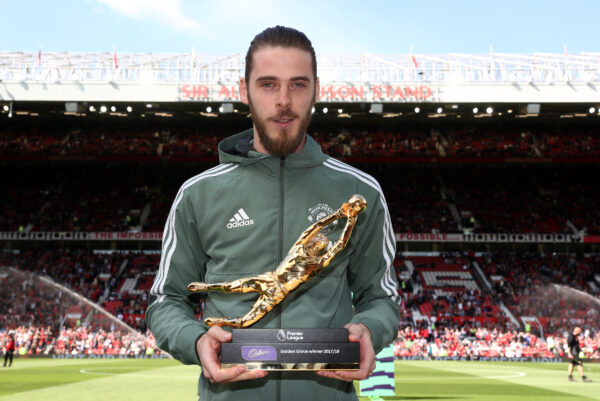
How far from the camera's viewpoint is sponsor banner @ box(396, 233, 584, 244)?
43969mm

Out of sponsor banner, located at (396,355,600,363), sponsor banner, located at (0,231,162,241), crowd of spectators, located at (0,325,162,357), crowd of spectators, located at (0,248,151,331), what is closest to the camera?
sponsor banner, located at (396,355,600,363)

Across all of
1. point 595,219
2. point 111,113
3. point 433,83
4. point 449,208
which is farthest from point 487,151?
point 111,113

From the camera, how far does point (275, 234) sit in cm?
242

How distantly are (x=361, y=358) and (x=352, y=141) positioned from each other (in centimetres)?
4510

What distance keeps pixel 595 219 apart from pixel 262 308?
4747cm

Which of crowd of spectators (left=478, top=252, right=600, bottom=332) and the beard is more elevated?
the beard

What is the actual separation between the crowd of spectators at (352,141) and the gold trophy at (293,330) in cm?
4380

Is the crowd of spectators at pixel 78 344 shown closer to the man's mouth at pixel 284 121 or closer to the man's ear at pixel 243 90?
the man's ear at pixel 243 90

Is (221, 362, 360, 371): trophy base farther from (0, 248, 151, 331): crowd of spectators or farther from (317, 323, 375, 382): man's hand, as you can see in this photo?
(0, 248, 151, 331): crowd of spectators

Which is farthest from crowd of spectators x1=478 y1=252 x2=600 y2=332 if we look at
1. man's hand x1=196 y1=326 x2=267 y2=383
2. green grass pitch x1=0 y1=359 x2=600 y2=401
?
man's hand x1=196 y1=326 x2=267 y2=383

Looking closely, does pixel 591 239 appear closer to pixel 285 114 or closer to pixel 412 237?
pixel 412 237

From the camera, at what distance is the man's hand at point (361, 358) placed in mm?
2080

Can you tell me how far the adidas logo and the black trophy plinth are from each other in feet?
1.59

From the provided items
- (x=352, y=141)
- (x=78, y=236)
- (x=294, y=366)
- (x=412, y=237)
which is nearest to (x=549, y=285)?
(x=412, y=237)
